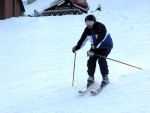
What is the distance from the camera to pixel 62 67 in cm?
1285

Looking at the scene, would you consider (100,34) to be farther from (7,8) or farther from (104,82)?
(7,8)

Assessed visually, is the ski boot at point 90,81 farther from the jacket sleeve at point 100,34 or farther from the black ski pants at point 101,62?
the jacket sleeve at point 100,34

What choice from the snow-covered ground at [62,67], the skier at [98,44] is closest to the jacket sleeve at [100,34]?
the skier at [98,44]

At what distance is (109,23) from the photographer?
72.5 feet

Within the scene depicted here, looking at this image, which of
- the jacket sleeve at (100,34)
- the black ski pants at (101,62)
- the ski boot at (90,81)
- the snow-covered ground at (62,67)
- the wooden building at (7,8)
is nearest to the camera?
the snow-covered ground at (62,67)

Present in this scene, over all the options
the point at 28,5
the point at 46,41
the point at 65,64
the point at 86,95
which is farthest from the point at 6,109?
the point at 28,5

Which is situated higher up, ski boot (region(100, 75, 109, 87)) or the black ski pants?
the black ski pants

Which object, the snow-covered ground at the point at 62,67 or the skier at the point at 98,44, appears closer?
the snow-covered ground at the point at 62,67

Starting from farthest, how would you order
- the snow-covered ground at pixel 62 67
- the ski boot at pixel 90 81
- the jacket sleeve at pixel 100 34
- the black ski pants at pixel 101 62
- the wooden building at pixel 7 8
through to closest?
1. the wooden building at pixel 7 8
2. the ski boot at pixel 90 81
3. the black ski pants at pixel 101 62
4. the jacket sleeve at pixel 100 34
5. the snow-covered ground at pixel 62 67

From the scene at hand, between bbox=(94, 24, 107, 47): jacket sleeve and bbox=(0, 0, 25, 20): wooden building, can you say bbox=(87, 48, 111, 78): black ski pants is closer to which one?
bbox=(94, 24, 107, 47): jacket sleeve

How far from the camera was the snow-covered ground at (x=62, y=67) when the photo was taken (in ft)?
26.5

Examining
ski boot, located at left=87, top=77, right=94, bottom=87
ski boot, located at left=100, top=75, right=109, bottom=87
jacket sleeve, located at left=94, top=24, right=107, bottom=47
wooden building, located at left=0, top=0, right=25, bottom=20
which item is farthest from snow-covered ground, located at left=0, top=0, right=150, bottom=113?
wooden building, located at left=0, top=0, right=25, bottom=20

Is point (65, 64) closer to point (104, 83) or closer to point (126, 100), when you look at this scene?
point (104, 83)

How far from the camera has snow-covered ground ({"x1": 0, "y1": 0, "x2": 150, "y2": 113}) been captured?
807 cm
